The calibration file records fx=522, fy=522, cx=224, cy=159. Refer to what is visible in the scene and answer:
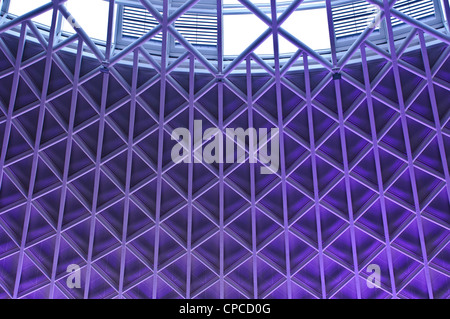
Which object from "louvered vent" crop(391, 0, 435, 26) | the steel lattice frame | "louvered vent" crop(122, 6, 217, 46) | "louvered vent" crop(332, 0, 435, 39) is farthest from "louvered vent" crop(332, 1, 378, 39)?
"louvered vent" crop(122, 6, 217, 46)

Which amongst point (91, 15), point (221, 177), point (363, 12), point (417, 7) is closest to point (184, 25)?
point (91, 15)

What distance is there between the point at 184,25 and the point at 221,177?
29.5 feet

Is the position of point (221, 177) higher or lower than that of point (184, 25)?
lower

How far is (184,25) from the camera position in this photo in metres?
28.4

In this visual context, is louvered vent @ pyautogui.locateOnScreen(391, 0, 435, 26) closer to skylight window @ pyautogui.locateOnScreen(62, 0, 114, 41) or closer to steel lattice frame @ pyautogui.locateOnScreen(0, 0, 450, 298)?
steel lattice frame @ pyautogui.locateOnScreen(0, 0, 450, 298)

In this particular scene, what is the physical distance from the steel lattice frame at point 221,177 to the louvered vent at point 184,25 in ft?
4.52

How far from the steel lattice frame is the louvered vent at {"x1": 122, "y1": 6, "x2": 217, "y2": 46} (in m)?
1.38

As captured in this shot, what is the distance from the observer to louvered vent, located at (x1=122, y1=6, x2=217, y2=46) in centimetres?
2802

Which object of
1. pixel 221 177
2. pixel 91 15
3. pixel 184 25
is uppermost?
pixel 91 15

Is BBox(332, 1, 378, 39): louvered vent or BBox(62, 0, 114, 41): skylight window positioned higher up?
BBox(62, 0, 114, 41): skylight window

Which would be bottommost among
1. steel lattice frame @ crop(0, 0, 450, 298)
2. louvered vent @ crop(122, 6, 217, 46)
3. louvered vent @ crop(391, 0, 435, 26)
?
steel lattice frame @ crop(0, 0, 450, 298)

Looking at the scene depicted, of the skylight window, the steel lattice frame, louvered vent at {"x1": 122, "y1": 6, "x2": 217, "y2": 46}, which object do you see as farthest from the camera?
the steel lattice frame

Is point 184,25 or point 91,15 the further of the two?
point 184,25

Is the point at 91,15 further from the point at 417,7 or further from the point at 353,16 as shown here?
the point at 417,7
